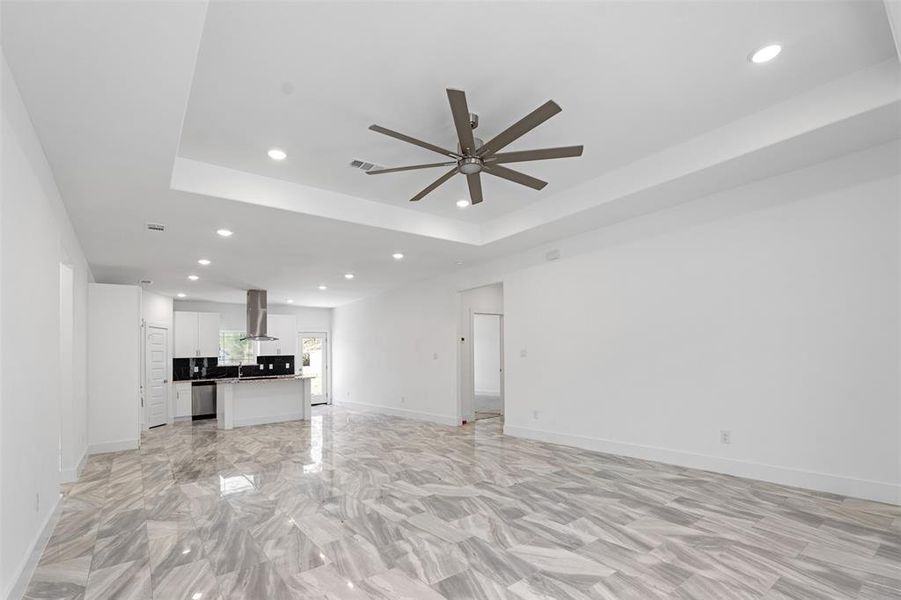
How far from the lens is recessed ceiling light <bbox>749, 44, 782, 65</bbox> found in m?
2.79

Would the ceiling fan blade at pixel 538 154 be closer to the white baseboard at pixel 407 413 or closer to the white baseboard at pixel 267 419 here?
the white baseboard at pixel 407 413

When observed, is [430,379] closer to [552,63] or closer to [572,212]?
[572,212]

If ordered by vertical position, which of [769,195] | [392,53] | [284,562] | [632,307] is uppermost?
[392,53]

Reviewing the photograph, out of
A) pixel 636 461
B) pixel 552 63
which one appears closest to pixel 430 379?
pixel 636 461

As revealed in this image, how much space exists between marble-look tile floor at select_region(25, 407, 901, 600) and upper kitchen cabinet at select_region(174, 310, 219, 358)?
560 cm

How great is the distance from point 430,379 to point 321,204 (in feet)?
15.6

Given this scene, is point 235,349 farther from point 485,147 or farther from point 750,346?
point 750,346

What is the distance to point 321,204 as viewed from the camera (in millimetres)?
4918

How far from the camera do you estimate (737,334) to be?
4414 mm

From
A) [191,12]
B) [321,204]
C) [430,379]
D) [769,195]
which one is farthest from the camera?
[430,379]

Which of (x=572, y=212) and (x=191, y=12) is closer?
(x=191, y=12)

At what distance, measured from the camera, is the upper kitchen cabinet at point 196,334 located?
10.5m

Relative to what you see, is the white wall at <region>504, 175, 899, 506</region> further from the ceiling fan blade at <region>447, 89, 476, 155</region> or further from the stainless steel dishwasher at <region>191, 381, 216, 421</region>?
the stainless steel dishwasher at <region>191, 381, 216, 421</region>

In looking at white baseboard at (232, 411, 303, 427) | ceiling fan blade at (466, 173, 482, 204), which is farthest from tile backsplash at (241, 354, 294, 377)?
ceiling fan blade at (466, 173, 482, 204)
